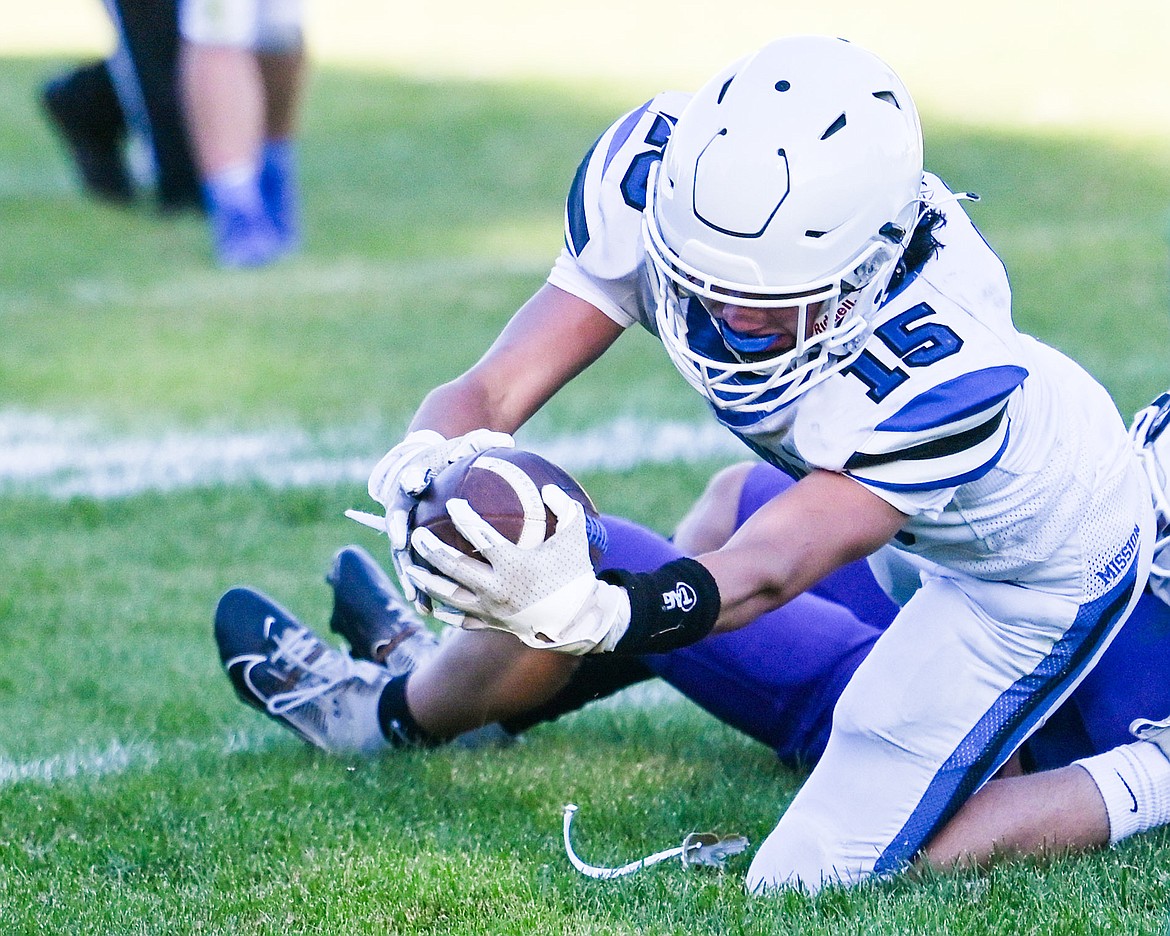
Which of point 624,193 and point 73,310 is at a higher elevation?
point 624,193

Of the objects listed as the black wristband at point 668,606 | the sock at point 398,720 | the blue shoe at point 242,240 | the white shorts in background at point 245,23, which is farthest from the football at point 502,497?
the blue shoe at point 242,240

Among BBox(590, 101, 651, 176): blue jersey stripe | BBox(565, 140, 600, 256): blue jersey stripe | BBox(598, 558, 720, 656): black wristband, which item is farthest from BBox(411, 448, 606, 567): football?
BBox(590, 101, 651, 176): blue jersey stripe

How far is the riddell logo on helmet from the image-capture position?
226 cm

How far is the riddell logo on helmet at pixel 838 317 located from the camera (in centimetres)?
226

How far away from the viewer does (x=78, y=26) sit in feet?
47.1

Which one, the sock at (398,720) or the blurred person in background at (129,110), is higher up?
the sock at (398,720)

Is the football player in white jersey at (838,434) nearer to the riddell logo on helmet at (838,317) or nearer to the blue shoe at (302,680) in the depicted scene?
the riddell logo on helmet at (838,317)

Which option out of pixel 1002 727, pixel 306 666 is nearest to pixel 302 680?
pixel 306 666

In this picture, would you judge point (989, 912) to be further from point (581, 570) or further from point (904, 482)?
point (581, 570)

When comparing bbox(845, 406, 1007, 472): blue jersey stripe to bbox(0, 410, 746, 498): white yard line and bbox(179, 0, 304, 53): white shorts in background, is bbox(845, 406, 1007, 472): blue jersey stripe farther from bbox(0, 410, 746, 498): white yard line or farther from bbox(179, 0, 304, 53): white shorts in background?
bbox(179, 0, 304, 53): white shorts in background

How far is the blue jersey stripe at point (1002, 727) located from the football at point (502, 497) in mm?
650

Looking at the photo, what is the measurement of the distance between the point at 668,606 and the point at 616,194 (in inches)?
29.6

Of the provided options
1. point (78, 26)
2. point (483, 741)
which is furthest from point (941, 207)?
point (78, 26)

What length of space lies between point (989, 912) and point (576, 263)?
1.09m
